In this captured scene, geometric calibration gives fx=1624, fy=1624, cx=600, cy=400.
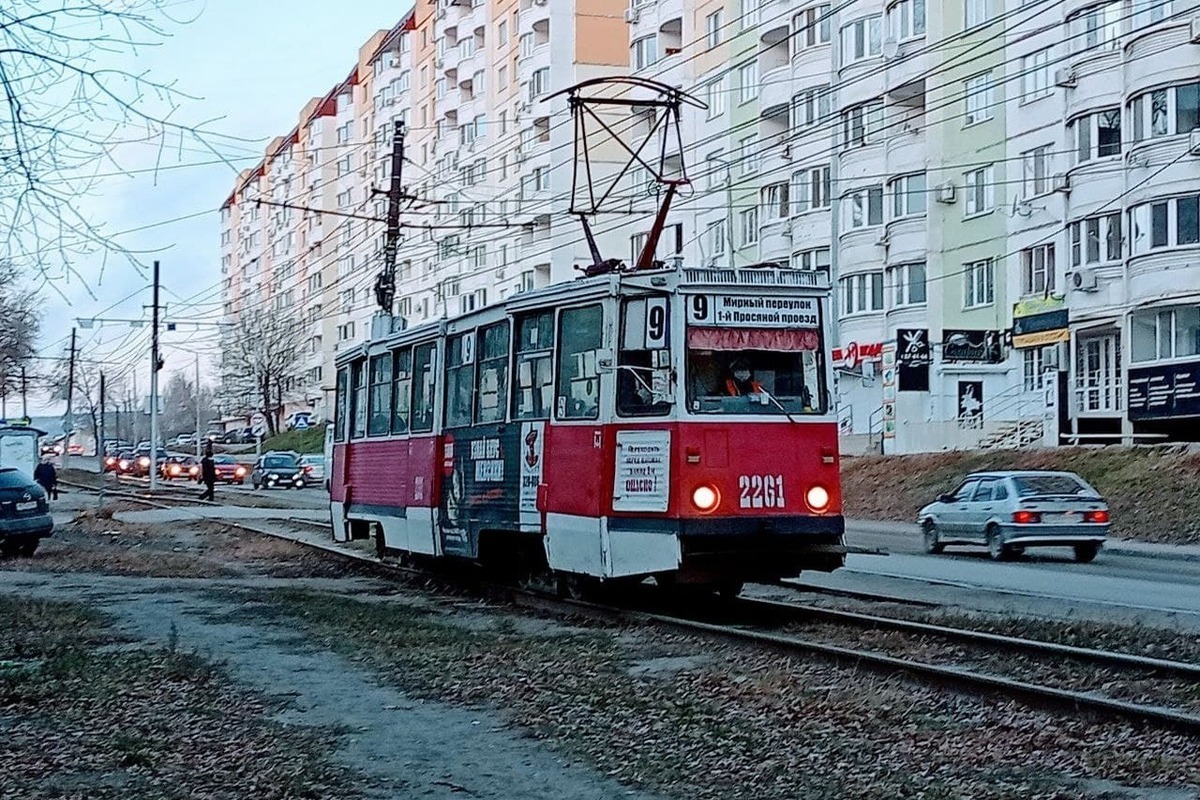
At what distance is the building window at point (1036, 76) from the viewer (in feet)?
148

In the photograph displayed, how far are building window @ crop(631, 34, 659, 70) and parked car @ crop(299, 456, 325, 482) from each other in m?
21.1

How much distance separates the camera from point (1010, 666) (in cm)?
1198

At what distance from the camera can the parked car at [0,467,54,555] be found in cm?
2539

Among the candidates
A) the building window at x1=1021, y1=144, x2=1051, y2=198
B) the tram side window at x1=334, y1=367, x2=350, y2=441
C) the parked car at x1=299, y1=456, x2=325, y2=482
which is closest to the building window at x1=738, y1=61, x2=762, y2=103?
the building window at x1=1021, y1=144, x2=1051, y2=198

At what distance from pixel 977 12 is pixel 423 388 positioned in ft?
110

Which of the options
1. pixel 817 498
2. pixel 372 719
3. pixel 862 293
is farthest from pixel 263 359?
pixel 372 719

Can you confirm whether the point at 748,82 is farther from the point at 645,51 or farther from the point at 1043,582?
the point at 1043,582

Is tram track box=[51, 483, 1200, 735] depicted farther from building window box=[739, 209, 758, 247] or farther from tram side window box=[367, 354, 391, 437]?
building window box=[739, 209, 758, 247]

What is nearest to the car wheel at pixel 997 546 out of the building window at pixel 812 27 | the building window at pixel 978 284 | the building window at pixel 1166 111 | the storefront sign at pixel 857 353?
the building window at pixel 1166 111

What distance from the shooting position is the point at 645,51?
222 ft

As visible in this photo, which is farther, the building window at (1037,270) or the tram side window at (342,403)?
the building window at (1037,270)

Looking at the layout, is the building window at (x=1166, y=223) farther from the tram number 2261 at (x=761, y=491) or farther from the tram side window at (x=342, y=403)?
the tram number 2261 at (x=761, y=491)

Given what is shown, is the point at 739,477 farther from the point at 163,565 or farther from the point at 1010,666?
the point at 163,565

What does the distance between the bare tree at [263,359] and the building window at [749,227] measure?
46.9 metres
